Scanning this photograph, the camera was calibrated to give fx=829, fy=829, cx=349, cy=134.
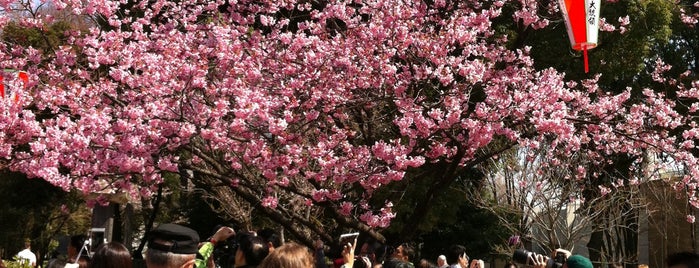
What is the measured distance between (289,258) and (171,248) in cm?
67

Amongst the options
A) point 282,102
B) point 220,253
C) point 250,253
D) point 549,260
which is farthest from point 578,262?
point 282,102

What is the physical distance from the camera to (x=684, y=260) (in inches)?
174

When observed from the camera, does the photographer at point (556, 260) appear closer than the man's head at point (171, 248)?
No

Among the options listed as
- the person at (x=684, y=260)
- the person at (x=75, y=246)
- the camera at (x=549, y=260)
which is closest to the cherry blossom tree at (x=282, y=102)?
the person at (x=75, y=246)

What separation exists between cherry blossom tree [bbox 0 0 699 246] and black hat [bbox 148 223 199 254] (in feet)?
16.1

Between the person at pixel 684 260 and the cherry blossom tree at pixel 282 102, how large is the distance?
445 cm

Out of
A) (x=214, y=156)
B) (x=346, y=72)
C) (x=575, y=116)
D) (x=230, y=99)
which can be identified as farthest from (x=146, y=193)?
(x=575, y=116)

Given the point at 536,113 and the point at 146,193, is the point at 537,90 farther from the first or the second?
the point at 146,193

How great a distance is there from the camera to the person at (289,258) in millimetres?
3035

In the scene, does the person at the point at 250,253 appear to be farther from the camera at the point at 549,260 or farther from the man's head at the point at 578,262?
the camera at the point at 549,260

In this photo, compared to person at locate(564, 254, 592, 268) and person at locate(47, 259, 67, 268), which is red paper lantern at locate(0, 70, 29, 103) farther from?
person at locate(564, 254, 592, 268)

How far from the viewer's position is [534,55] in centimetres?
1342

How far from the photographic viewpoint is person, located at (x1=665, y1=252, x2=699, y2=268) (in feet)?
14.3

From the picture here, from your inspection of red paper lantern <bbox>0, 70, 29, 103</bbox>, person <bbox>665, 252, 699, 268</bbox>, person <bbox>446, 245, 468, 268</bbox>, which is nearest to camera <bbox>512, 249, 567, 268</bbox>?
person <bbox>665, 252, 699, 268</bbox>
